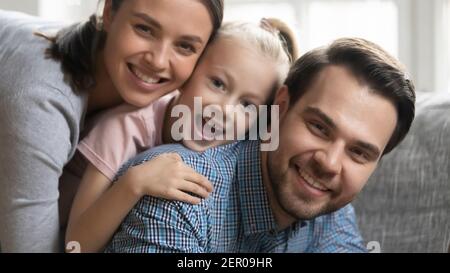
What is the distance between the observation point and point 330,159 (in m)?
0.83

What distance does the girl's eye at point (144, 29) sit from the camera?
2.97ft

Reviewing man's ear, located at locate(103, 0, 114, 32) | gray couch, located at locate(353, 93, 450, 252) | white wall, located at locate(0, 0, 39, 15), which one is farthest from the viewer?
white wall, located at locate(0, 0, 39, 15)

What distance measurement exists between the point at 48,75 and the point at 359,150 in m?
0.43

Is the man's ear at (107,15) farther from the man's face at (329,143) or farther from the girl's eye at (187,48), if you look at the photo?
the man's face at (329,143)

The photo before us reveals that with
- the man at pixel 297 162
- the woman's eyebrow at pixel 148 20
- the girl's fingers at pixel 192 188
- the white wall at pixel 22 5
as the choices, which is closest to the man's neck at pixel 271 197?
the man at pixel 297 162

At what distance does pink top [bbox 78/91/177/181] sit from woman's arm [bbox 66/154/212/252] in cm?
3

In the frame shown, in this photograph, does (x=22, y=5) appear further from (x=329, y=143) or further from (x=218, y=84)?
(x=329, y=143)

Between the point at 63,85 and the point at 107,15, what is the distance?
0.14 metres

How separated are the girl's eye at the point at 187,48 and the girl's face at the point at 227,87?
0.07 ft

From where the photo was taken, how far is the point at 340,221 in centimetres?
100

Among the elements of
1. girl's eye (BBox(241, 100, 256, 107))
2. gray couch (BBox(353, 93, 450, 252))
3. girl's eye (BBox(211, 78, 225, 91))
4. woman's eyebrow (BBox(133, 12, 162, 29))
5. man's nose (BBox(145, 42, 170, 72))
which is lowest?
gray couch (BBox(353, 93, 450, 252))

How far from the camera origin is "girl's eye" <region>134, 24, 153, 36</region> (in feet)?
2.97

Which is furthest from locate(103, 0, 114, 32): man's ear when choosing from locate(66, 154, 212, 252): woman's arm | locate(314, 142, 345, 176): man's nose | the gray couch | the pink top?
the gray couch

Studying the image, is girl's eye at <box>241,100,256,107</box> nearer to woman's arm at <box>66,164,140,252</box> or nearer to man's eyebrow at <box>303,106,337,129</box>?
man's eyebrow at <box>303,106,337,129</box>
